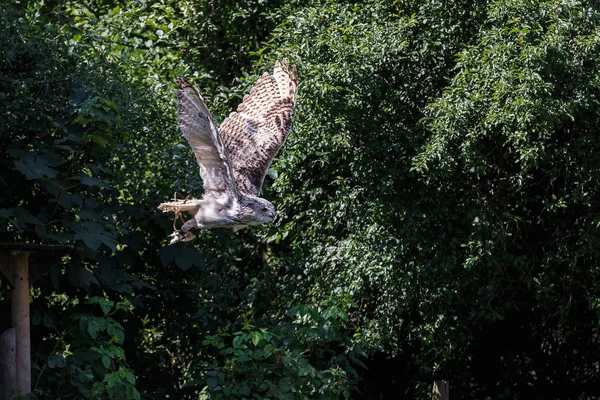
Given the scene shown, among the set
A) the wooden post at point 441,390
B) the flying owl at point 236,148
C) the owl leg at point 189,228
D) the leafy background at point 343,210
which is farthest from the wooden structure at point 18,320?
the wooden post at point 441,390

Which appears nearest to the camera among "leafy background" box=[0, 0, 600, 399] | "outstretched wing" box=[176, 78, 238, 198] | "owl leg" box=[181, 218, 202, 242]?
"outstretched wing" box=[176, 78, 238, 198]

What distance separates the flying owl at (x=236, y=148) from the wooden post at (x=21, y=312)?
797mm

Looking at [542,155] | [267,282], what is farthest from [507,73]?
[267,282]

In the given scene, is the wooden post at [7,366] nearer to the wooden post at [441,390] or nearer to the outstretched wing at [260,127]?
the outstretched wing at [260,127]

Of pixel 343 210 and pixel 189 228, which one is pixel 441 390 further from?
pixel 189 228

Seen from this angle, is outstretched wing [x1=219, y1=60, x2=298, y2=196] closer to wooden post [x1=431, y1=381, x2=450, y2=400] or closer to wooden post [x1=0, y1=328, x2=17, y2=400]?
wooden post [x1=0, y1=328, x2=17, y2=400]

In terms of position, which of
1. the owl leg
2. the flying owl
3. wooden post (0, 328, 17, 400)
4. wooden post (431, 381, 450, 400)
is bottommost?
wooden post (431, 381, 450, 400)

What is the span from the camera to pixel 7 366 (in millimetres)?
5109

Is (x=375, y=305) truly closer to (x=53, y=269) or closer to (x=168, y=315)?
(x=168, y=315)

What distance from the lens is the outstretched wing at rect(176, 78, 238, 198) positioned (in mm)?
4801

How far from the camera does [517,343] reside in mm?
7727

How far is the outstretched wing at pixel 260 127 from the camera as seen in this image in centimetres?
580

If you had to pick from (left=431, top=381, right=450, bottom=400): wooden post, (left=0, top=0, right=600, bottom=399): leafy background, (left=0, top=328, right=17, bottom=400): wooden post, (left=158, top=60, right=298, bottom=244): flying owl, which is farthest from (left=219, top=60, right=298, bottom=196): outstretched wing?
(left=431, top=381, right=450, bottom=400): wooden post

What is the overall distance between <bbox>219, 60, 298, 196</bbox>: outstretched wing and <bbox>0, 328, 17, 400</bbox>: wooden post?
145 cm
